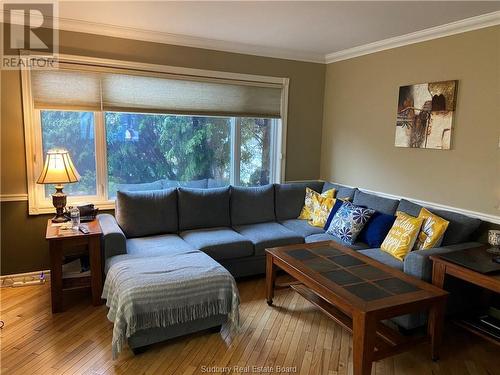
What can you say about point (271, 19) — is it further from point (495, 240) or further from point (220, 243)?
point (495, 240)

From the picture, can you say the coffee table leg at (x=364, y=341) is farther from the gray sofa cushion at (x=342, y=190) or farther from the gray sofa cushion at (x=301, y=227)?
the gray sofa cushion at (x=342, y=190)

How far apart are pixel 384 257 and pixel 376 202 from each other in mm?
794

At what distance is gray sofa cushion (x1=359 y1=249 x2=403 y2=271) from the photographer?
2929 millimetres

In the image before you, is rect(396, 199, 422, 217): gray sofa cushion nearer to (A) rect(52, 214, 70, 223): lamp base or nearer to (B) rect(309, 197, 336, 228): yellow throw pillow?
(B) rect(309, 197, 336, 228): yellow throw pillow

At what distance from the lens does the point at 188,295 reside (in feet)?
8.01

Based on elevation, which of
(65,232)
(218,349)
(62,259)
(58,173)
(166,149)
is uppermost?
(166,149)

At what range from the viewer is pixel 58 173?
10.3ft

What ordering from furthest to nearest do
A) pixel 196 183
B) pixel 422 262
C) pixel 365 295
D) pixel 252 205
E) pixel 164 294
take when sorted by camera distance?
pixel 196 183, pixel 252 205, pixel 422 262, pixel 164 294, pixel 365 295

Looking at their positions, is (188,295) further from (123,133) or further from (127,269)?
(123,133)

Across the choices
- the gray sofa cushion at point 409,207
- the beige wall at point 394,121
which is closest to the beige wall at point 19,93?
the beige wall at point 394,121

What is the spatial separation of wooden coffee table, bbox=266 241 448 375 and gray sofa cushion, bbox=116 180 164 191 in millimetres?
1688

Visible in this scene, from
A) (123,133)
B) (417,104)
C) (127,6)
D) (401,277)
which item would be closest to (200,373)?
(401,277)

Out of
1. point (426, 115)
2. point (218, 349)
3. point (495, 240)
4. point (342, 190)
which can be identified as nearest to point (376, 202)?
point (342, 190)

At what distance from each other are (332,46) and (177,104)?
1.89m
